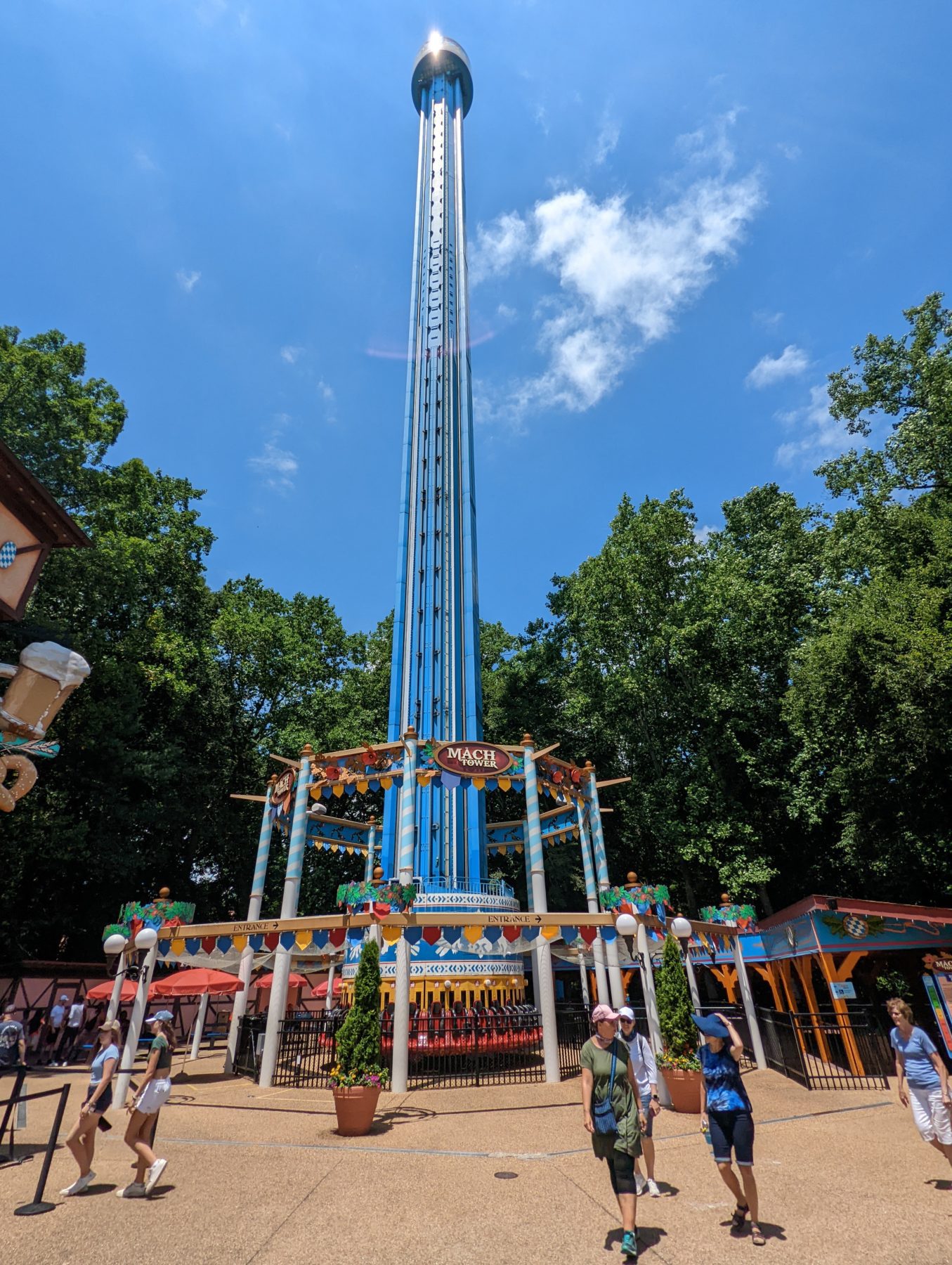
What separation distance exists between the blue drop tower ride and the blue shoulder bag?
47.7 feet

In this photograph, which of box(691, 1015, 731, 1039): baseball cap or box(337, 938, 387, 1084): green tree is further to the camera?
box(337, 938, 387, 1084): green tree

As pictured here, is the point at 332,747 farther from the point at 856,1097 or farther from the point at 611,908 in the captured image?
the point at 856,1097

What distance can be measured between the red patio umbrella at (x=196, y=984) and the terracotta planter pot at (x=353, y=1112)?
749 cm

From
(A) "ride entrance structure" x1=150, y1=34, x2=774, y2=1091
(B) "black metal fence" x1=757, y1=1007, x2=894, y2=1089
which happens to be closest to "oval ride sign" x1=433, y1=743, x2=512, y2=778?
(A) "ride entrance structure" x1=150, y1=34, x2=774, y2=1091

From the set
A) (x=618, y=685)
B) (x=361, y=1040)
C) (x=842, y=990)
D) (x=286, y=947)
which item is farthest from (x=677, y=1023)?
(x=618, y=685)

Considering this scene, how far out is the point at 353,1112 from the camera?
8.93m

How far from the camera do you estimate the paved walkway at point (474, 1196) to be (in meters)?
4.92

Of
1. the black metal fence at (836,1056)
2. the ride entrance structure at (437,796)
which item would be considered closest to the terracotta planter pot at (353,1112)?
the ride entrance structure at (437,796)

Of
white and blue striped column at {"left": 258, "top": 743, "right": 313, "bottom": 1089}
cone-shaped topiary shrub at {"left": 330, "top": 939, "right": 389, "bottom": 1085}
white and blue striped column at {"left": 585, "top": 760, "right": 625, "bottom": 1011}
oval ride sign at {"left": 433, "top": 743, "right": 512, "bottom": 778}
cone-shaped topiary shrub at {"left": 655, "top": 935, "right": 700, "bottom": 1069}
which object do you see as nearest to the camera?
cone-shaped topiary shrub at {"left": 330, "top": 939, "right": 389, "bottom": 1085}

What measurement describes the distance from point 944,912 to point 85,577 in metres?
24.9

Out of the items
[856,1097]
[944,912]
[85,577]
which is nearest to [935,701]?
[944,912]

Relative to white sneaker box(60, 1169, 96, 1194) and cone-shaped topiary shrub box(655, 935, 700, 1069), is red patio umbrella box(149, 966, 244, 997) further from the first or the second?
cone-shaped topiary shrub box(655, 935, 700, 1069)

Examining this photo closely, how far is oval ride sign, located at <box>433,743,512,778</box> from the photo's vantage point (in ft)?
52.2

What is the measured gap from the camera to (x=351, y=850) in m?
22.8
